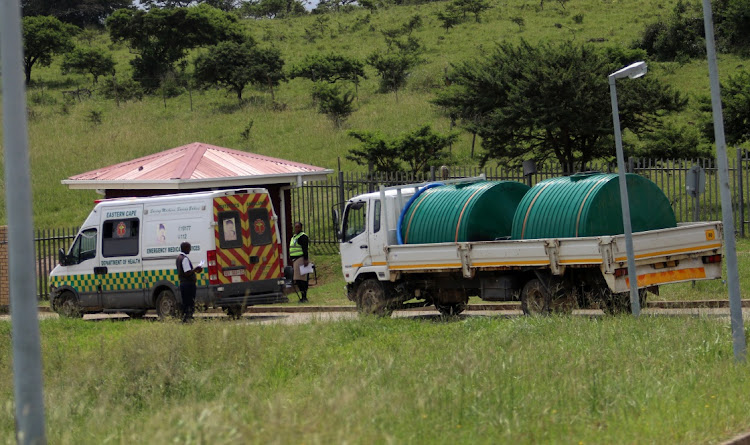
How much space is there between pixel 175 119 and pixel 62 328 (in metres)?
35.0

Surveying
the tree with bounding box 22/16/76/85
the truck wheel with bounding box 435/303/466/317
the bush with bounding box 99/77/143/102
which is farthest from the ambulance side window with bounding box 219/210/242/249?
the tree with bounding box 22/16/76/85

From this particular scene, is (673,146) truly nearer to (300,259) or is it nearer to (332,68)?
(300,259)

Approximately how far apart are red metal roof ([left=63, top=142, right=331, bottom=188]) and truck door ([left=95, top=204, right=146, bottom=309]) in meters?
→ 3.94

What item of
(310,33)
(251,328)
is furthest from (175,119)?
(251,328)

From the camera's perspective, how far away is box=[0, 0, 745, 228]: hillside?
1668 inches

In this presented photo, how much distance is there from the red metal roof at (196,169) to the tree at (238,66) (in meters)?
27.1

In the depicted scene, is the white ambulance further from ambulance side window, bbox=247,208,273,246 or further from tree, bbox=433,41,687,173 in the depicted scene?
tree, bbox=433,41,687,173

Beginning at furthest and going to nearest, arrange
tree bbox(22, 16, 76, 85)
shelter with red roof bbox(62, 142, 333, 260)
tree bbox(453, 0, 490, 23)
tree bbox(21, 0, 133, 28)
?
tree bbox(21, 0, 133, 28)
tree bbox(453, 0, 490, 23)
tree bbox(22, 16, 76, 85)
shelter with red roof bbox(62, 142, 333, 260)

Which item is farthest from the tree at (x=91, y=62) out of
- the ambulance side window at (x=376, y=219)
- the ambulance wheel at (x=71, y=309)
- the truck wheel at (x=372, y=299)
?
the truck wheel at (x=372, y=299)

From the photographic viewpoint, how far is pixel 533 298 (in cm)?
1677

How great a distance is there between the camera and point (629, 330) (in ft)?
41.3

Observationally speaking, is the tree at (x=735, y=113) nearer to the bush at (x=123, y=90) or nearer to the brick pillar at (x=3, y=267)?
the brick pillar at (x=3, y=267)

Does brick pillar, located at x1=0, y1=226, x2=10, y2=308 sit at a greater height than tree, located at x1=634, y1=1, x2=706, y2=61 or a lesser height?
lesser

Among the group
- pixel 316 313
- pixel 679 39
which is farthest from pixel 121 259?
pixel 679 39
